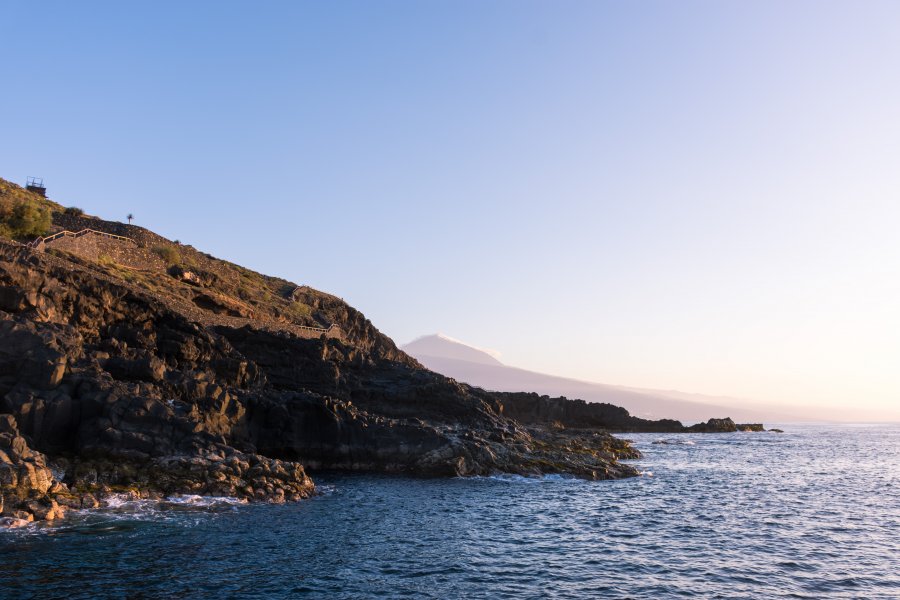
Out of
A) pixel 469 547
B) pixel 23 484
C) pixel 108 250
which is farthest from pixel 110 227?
pixel 469 547

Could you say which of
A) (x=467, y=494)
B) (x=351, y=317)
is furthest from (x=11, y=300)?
(x=351, y=317)

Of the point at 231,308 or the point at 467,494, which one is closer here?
the point at 467,494

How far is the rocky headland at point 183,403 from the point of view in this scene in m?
39.7

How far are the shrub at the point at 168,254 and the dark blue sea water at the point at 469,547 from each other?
220 feet

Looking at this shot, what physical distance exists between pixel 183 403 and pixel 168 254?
207 ft

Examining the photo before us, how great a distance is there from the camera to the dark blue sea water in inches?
984

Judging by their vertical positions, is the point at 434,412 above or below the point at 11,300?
below

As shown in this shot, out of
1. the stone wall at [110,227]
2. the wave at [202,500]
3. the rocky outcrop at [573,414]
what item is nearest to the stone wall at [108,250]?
the stone wall at [110,227]

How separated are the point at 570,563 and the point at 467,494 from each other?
1851 centimetres

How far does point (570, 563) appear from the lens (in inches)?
1168

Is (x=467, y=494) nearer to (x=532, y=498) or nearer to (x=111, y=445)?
(x=532, y=498)

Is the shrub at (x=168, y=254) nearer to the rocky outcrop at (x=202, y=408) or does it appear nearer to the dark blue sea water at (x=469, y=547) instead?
the rocky outcrop at (x=202, y=408)

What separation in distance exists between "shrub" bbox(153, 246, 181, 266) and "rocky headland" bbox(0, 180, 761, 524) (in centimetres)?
158

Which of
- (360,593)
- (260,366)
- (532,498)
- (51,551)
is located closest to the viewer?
(360,593)
